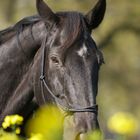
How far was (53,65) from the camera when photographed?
6582mm

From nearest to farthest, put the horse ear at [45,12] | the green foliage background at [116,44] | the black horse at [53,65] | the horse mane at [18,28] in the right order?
the black horse at [53,65] → the horse ear at [45,12] → the horse mane at [18,28] → the green foliage background at [116,44]

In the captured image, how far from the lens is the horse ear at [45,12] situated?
22.2 feet

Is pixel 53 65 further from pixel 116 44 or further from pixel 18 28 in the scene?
pixel 116 44

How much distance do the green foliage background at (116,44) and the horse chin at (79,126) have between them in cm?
1307

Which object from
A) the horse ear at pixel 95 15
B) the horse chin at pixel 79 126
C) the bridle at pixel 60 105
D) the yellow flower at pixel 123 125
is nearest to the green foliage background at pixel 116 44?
the horse ear at pixel 95 15

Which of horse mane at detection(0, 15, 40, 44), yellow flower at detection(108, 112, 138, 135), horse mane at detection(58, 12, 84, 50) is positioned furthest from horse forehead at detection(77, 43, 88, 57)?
yellow flower at detection(108, 112, 138, 135)

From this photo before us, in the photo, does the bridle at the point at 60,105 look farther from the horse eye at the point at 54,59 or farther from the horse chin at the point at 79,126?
the horse eye at the point at 54,59

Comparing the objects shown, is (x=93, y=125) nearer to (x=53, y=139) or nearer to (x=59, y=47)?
(x=59, y=47)

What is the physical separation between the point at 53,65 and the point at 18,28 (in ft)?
2.14

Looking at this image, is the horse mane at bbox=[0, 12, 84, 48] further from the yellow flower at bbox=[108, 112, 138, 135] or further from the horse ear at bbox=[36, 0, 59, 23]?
the yellow flower at bbox=[108, 112, 138, 135]

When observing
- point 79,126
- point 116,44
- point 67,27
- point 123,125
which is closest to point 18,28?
point 67,27

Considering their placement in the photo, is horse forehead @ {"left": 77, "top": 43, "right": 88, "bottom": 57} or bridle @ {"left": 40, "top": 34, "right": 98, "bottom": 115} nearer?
bridle @ {"left": 40, "top": 34, "right": 98, "bottom": 115}

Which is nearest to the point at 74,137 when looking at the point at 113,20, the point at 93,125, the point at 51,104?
the point at 93,125

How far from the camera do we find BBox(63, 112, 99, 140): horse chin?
6191 millimetres
